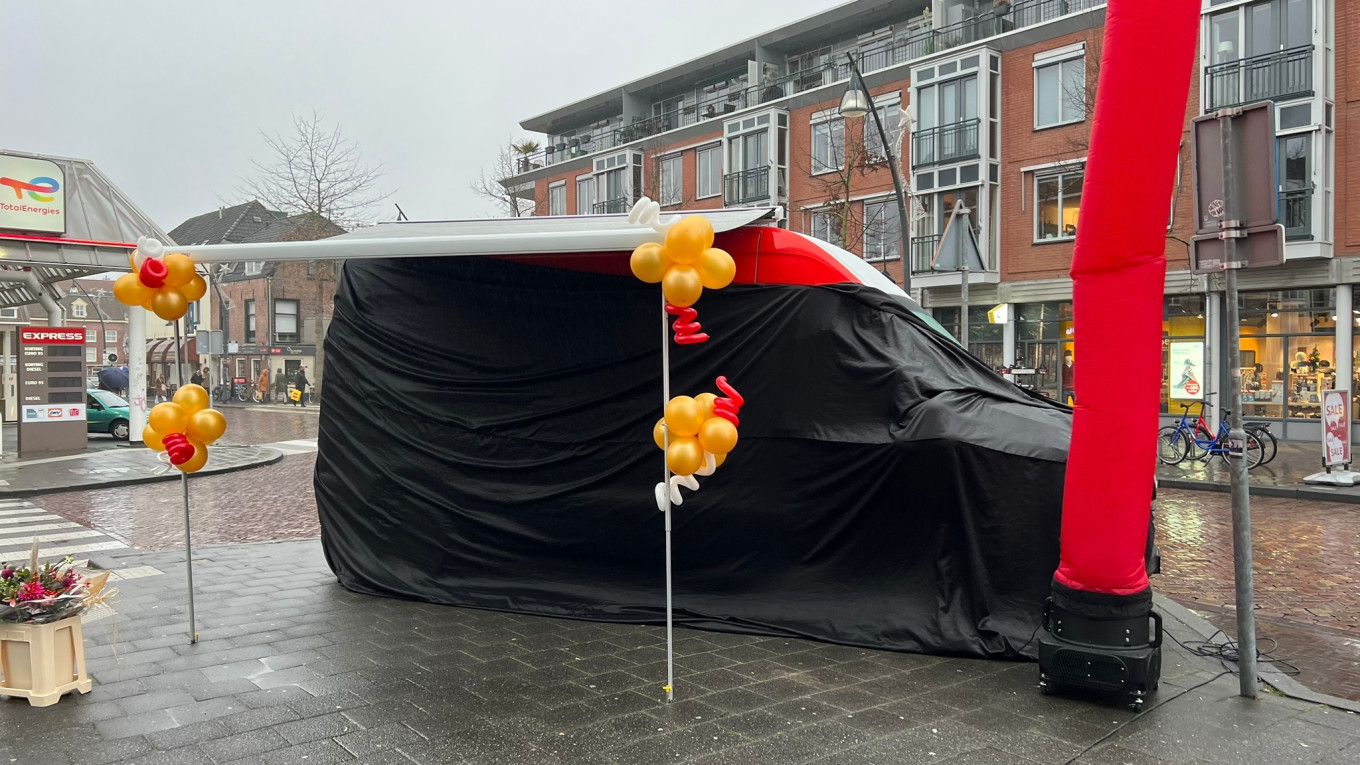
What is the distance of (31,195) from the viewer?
677 inches

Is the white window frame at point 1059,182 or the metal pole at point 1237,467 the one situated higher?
the white window frame at point 1059,182

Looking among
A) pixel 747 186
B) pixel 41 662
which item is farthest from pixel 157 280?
pixel 747 186

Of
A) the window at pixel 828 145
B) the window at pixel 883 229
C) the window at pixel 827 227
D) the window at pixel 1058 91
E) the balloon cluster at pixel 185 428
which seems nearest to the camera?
the balloon cluster at pixel 185 428

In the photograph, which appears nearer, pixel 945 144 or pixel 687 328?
pixel 687 328

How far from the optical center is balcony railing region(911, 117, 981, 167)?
2645 centimetres

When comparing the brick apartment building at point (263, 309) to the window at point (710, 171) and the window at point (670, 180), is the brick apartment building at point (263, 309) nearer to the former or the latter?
the window at point (670, 180)

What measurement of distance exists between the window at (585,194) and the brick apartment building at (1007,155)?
0.55m

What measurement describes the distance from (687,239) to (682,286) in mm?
235

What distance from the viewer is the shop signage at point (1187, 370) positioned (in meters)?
22.4

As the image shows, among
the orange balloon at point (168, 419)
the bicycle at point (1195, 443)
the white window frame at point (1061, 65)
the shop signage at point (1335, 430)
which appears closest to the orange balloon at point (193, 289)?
the orange balloon at point (168, 419)

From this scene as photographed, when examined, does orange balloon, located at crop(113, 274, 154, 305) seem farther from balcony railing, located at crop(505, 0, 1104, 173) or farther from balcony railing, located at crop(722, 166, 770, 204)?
balcony railing, located at crop(722, 166, 770, 204)

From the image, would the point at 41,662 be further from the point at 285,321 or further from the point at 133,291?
the point at 285,321

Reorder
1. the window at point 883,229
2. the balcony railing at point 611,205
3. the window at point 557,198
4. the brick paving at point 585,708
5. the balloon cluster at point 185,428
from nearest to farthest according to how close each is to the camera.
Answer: the brick paving at point 585,708, the balloon cluster at point 185,428, the window at point 883,229, the balcony railing at point 611,205, the window at point 557,198

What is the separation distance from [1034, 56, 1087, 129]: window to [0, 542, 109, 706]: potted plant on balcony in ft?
79.4
